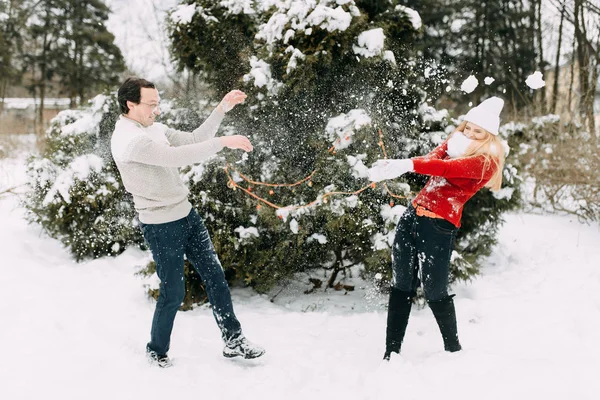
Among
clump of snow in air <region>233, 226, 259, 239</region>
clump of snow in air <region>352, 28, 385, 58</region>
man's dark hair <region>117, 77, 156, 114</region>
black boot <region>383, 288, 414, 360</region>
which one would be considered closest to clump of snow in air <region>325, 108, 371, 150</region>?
clump of snow in air <region>352, 28, 385, 58</region>

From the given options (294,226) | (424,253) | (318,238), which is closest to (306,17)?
(294,226)

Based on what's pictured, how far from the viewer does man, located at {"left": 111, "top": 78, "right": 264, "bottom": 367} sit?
262 cm

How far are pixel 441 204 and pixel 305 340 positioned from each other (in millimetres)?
1621

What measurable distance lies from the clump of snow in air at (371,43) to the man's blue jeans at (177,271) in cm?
214

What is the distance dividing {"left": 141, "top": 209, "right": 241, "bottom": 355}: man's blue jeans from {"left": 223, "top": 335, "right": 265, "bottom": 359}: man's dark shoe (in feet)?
0.13

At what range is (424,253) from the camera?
2.78 m

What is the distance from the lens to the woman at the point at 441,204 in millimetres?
2562

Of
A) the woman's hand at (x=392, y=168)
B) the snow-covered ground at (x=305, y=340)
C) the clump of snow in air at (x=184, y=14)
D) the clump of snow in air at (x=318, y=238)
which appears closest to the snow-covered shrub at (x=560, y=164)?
the snow-covered ground at (x=305, y=340)

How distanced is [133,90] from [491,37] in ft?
53.7

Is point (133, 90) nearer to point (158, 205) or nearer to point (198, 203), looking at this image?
point (158, 205)

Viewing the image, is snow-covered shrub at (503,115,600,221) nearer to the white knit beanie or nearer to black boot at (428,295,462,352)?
the white knit beanie

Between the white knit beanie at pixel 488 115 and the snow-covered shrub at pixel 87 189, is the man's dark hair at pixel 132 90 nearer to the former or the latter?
the white knit beanie at pixel 488 115

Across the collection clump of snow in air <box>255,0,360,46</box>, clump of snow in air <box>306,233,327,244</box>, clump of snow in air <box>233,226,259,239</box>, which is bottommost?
clump of snow in air <box>306,233,327,244</box>

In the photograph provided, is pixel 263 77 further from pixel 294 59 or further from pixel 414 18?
pixel 414 18
